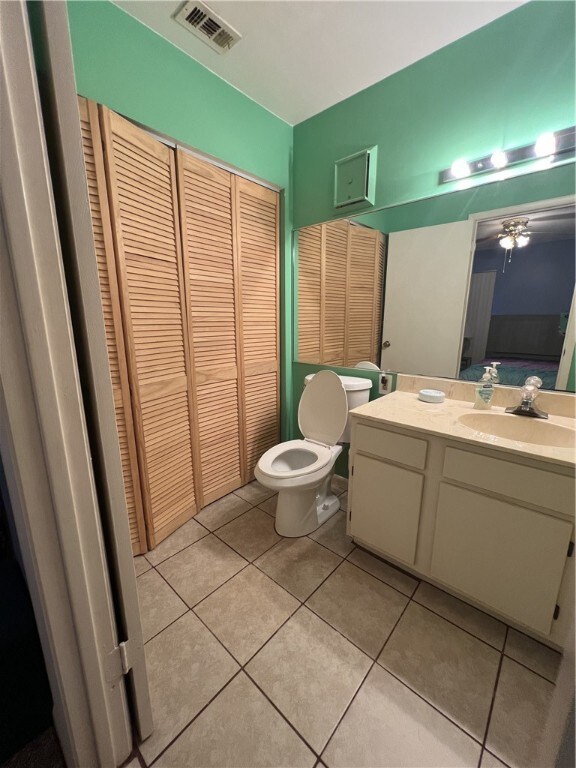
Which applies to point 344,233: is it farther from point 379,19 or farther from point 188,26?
point 188,26

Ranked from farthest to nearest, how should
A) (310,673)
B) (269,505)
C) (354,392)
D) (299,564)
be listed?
1. (269,505)
2. (354,392)
3. (299,564)
4. (310,673)

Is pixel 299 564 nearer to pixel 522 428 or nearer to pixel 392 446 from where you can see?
pixel 392 446

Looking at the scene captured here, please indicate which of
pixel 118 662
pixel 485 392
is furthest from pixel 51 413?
pixel 485 392

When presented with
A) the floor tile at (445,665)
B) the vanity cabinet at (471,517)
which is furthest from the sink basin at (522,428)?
the floor tile at (445,665)

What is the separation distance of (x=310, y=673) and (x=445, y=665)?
524mm

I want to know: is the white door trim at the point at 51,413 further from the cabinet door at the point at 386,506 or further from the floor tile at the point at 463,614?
the floor tile at the point at 463,614

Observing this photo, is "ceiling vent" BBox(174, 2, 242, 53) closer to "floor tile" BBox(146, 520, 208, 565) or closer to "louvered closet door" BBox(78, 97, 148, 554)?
"louvered closet door" BBox(78, 97, 148, 554)

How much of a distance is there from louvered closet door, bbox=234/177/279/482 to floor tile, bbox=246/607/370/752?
117cm

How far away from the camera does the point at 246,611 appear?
4.50 ft

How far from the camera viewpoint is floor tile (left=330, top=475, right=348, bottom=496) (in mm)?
2283

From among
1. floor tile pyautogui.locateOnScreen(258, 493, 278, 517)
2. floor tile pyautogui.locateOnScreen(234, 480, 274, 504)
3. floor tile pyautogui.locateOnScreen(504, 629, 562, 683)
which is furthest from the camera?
floor tile pyautogui.locateOnScreen(234, 480, 274, 504)

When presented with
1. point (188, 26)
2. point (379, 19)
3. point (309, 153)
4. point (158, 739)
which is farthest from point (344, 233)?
point (158, 739)

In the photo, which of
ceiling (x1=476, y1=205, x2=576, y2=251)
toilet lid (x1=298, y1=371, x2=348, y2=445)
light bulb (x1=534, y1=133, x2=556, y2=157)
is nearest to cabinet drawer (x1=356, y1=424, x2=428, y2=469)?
toilet lid (x1=298, y1=371, x2=348, y2=445)

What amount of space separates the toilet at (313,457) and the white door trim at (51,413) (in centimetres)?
98
